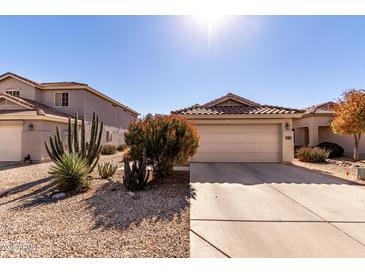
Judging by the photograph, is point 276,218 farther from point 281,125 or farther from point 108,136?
point 108,136

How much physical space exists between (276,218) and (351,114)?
1223 centimetres

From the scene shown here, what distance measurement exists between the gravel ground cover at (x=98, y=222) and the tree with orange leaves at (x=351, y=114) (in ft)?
39.8

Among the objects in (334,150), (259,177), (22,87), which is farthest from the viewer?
(22,87)

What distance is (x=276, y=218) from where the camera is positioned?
4621mm

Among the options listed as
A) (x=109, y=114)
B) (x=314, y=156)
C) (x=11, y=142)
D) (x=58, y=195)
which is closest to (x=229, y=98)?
(x=314, y=156)

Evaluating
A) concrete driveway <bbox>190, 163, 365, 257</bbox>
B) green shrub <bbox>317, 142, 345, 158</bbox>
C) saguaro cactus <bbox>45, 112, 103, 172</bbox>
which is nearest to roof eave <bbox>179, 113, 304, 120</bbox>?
concrete driveway <bbox>190, 163, 365, 257</bbox>

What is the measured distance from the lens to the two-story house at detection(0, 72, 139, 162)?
13.7m

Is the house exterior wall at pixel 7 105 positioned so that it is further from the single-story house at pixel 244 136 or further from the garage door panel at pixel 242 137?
the garage door panel at pixel 242 137

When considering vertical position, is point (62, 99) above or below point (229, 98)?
above

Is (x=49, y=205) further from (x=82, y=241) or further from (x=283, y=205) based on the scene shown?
(x=283, y=205)

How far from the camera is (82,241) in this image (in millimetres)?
3689

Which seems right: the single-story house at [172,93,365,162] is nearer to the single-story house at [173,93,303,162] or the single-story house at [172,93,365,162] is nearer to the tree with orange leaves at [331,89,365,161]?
the single-story house at [173,93,303,162]

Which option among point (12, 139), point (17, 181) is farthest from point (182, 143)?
point (12, 139)
